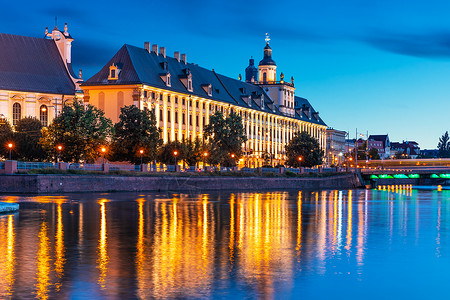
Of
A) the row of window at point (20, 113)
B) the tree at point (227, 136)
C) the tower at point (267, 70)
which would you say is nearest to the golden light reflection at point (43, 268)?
the tree at point (227, 136)

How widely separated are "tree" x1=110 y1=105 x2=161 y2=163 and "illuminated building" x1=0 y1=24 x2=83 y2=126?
3128 cm

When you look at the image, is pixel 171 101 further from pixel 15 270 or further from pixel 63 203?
pixel 15 270

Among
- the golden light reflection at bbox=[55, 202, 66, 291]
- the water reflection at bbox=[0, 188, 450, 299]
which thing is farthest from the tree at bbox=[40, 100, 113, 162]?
the golden light reflection at bbox=[55, 202, 66, 291]

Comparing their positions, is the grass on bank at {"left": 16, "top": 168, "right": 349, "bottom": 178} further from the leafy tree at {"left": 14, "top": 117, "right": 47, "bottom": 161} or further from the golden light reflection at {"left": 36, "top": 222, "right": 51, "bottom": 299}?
the golden light reflection at {"left": 36, "top": 222, "right": 51, "bottom": 299}

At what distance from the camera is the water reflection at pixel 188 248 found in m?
21.2

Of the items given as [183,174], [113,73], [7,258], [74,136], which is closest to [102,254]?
[7,258]

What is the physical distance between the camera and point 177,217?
46.6 meters

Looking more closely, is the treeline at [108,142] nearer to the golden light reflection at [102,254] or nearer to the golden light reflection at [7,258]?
the golden light reflection at [102,254]

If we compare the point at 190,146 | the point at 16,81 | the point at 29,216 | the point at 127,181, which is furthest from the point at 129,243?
the point at 16,81

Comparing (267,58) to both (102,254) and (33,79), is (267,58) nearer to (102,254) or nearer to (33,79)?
(33,79)

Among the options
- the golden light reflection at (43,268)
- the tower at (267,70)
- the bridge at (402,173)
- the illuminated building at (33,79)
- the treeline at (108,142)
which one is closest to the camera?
the golden light reflection at (43,268)

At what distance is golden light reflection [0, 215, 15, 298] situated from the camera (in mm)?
20484

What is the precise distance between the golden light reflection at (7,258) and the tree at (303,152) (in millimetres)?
111883

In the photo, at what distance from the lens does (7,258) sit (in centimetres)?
2603
